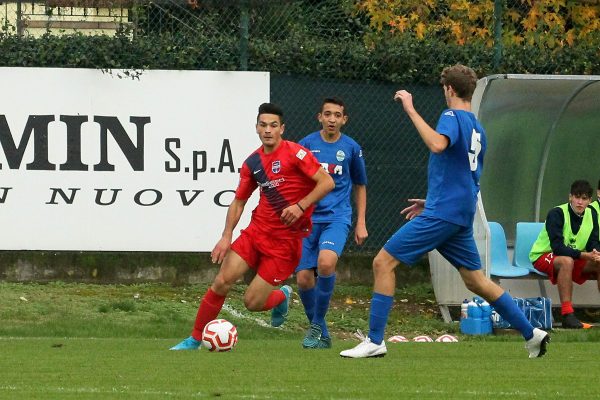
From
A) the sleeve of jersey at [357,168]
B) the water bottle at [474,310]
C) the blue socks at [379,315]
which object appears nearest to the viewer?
the blue socks at [379,315]

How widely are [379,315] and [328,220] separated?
2.31m

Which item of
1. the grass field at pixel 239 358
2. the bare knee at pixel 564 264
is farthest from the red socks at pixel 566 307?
the grass field at pixel 239 358

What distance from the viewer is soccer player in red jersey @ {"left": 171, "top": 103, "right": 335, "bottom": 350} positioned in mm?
11031

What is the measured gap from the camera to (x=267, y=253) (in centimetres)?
1107

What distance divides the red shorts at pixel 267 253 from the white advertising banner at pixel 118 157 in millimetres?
4986

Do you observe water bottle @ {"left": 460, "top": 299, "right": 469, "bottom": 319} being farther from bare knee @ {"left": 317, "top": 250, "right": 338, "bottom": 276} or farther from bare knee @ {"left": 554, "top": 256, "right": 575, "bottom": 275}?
bare knee @ {"left": 317, "top": 250, "right": 338, "bottom": 276}

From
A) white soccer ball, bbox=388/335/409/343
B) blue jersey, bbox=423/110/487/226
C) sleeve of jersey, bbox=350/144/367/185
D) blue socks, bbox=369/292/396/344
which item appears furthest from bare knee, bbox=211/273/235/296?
white soccer ball, bbox=388/335/409/343

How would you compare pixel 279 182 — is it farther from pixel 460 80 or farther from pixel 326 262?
pixel 460 80

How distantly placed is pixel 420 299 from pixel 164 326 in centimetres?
344

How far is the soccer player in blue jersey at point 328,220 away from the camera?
39.0 ft

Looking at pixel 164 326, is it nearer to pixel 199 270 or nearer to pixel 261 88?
pixel 199 270

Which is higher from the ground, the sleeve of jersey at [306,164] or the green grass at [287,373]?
the sleeve of jersey at [306,164]

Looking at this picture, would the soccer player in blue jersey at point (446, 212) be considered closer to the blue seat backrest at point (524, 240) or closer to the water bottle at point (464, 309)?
the water bottle at point (464, 309)

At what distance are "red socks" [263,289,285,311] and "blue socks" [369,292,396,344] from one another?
1452 mm
